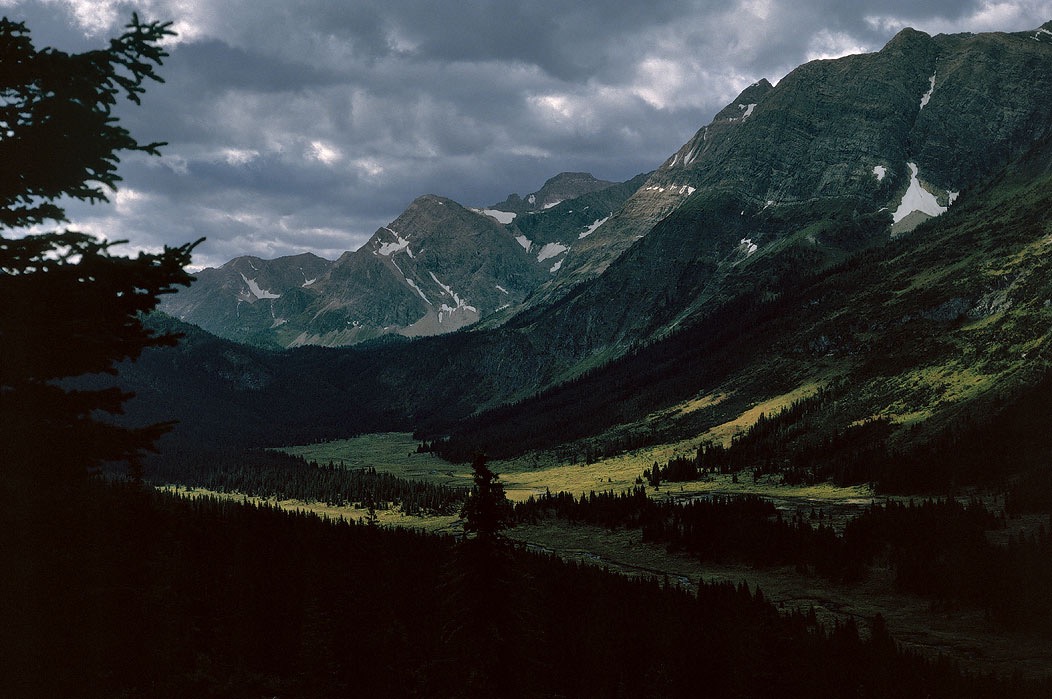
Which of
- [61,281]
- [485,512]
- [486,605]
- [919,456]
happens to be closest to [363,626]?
[486,605]

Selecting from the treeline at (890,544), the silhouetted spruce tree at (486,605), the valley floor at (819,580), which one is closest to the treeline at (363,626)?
the silhouetted spruce tree at (486,605)

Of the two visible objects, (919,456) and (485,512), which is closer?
(485,512)

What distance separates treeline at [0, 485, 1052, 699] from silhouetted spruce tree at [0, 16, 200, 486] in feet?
3.59

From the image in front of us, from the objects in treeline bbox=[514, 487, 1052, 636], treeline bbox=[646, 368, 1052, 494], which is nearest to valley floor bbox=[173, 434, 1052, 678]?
treeline bbox=[514, 487, 1052, 636]

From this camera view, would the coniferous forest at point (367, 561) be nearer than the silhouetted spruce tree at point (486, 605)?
Yes

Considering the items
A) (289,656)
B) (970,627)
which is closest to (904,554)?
(970,627)

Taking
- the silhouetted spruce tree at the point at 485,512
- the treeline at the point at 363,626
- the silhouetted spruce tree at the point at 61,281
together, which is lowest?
the treeline at the point at 363,626

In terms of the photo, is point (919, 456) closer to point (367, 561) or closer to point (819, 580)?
point (819, 580)

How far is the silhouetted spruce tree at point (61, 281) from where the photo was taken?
33.8 ft

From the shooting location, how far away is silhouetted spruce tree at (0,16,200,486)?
10.3 metres

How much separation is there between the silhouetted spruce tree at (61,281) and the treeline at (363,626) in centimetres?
109

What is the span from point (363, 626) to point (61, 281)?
222 feet

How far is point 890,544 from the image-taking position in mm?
101062

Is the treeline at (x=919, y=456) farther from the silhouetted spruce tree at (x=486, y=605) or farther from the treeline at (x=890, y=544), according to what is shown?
the silhouetted spruce tree at (x=486, y=605)
